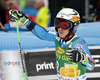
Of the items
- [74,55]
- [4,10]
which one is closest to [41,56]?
[74,55]

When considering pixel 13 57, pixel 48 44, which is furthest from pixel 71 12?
pixel 13 57

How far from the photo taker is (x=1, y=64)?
180 inches

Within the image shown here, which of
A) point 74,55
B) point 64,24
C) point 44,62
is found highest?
point 64,24

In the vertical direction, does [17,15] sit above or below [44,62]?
above

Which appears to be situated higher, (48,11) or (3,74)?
(48,11)

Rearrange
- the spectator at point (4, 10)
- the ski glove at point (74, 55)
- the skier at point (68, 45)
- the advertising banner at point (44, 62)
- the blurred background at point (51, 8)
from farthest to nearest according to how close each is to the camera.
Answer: the blurred background at point (51, 8) < the spectator at point (4, 10) < the advertising banner at point (44, 62) < the skier at point (68, 45) < the ski glove at point (74, 55)

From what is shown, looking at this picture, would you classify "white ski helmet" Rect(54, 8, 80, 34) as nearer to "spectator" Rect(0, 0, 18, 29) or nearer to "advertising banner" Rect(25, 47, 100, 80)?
"advertising banner" Rect(25, 47, 100, 80)

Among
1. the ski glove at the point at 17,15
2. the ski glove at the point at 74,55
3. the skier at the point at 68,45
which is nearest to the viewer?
the ski glove at the point at 74,55

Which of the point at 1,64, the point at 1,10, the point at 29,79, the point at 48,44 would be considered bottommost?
the point at 29,79

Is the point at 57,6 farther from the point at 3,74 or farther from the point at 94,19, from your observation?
the point at 3,74

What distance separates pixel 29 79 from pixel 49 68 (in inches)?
16.1

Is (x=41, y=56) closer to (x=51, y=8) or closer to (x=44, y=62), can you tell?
(x=44, y=62)

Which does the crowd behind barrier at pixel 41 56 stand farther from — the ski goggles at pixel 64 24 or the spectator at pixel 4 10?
the spectator at pixel 4 10

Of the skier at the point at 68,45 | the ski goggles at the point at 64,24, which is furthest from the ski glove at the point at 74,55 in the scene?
the ski goggles at the point at 64,24
